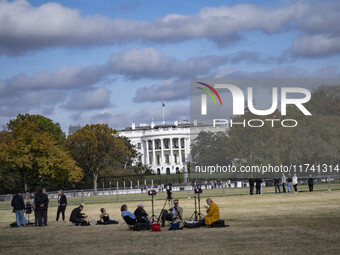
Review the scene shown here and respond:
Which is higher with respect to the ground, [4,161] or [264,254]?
[4,161]

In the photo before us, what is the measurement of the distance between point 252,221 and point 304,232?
583cm

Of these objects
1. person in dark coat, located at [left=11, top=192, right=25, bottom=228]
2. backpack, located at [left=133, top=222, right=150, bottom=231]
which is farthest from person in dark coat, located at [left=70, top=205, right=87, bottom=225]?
backpack, located at [left=133, top=222, right=150, bottom=231]

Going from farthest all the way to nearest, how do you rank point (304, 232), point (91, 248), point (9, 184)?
point (9, 184)
point (304, 232)
point (91, 248)

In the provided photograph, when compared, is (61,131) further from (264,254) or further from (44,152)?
(264,254)

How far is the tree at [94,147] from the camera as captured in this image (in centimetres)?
9519

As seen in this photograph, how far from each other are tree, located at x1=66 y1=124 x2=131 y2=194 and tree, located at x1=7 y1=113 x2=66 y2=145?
4.98 meters

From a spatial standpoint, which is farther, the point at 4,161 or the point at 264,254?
the point at 4,161

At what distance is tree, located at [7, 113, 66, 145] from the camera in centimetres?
9150

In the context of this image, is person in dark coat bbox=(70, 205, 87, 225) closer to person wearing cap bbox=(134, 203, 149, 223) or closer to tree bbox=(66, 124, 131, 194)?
person wearing cap bbox=(134, 203, 149, 223)

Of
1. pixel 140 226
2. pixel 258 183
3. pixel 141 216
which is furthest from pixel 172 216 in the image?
pixel 258 183

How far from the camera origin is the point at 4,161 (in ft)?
268

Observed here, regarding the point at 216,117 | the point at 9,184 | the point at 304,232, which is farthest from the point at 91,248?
the point at 9,184

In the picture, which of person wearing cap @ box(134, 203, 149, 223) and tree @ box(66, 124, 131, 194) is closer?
Result: person wearing cap @ box(134, 203, 149, 223)

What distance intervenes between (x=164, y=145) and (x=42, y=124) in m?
90.7
